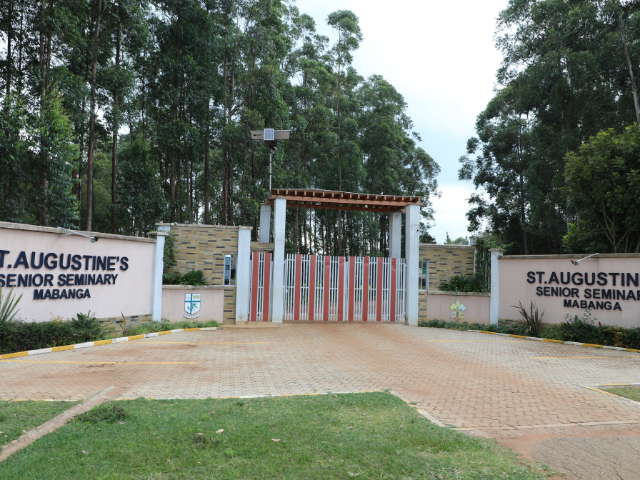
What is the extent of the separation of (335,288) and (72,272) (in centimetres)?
815

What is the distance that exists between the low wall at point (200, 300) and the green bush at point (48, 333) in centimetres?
303

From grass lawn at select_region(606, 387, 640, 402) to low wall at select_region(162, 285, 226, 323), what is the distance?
10.9 m

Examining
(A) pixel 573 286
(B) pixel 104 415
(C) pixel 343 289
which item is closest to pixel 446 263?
(C) pixel 343 289

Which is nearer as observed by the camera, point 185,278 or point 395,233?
point 185,278

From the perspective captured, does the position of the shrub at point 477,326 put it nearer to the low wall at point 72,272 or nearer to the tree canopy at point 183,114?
the low wall at point 72,272

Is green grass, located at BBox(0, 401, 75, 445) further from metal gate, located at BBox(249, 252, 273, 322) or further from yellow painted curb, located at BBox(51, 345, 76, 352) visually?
metal gate, located at BBox(249, 252, 273, 322)

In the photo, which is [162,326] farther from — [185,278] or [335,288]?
[335,288]

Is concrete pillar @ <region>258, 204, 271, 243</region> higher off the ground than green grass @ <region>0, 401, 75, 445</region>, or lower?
higher

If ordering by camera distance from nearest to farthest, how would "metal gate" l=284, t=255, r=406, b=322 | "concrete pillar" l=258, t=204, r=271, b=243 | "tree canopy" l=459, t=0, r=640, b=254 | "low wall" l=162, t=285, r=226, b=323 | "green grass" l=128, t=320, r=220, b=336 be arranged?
1. "green grass" l=128, t=320, r=220, b=336
2. "low wall" l=162, t=285, r=226, b=323
3. "metal gate" l=284, t=255, r=406, b=322
4. "concrete pillar" l=258, t=204, r=271, b=243
5. "tree canopy" l=459, t=0, r=640, b=254

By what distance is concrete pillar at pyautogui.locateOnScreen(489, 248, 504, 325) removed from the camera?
14430 millimetres

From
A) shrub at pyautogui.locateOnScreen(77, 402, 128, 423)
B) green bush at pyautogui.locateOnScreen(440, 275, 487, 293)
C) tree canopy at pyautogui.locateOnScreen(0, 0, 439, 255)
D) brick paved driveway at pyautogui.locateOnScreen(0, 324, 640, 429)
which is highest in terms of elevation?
tree canopy at pyautogui.locateOnScreen(0, 0, 439, 255)

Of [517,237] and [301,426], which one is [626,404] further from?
[517,237]

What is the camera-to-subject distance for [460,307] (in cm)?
1537

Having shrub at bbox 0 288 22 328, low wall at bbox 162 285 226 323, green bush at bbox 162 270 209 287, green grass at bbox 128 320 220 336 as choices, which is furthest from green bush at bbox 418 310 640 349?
shrub at bbox 0 288 22 328
